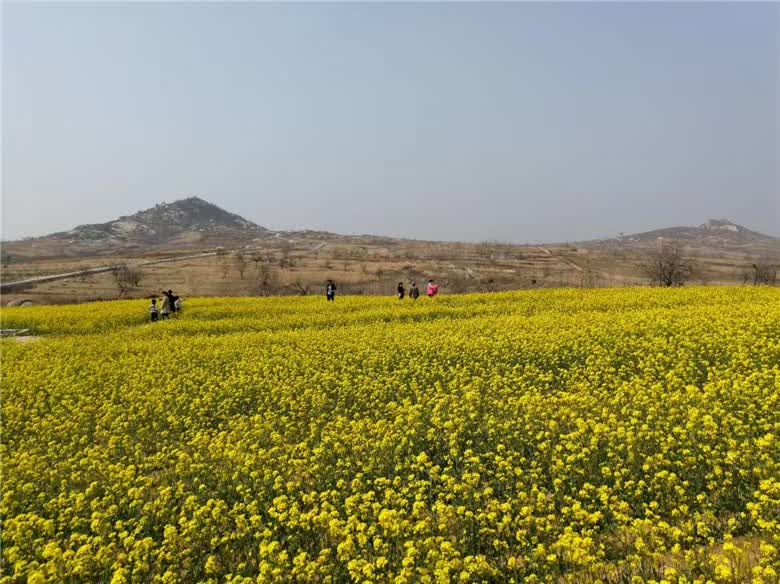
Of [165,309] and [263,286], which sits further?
[263,286]

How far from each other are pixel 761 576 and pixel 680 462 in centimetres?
251

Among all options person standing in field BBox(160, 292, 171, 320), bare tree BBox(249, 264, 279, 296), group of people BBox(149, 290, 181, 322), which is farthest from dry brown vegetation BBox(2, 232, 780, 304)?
person standing in field BBox(160, 292, 171, 320)

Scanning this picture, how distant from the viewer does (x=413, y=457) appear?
887cm

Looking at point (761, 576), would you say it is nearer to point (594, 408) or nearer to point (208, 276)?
point (594, 408)

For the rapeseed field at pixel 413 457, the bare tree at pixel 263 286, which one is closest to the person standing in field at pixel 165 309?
the rapeseed field at pixel 413 457

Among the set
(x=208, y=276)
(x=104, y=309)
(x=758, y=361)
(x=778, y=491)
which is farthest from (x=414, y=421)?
(x=208, y=276)

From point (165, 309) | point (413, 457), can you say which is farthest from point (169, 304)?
point (413, 457)

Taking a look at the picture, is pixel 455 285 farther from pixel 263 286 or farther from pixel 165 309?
A: pixel 165 309

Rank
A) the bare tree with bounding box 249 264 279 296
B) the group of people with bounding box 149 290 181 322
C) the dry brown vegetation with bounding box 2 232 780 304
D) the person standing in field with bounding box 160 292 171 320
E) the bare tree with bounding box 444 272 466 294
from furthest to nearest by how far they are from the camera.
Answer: the bare tree with bounding box 249 264 279 296
the dry brown vegetation with bounding box 2 232 780 304
the bare tree with bounding box 444 272 466 294
the person standing in field with bounding box 160 292 171 320
the group of people with bounding box 149 290 181 322

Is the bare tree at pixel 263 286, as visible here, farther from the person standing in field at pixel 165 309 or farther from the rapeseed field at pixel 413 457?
the rapeseed field at pixel 413 457

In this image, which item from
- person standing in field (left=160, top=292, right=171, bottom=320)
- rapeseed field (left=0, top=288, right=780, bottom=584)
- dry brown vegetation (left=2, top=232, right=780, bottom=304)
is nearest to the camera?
rapeseed field (left=0, top=288, right=780, bottom=584)

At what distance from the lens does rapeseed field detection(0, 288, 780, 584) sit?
654 cm

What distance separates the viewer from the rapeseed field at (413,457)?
6.54m

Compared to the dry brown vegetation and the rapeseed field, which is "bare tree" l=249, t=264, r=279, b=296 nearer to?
the dry brown vegetation
